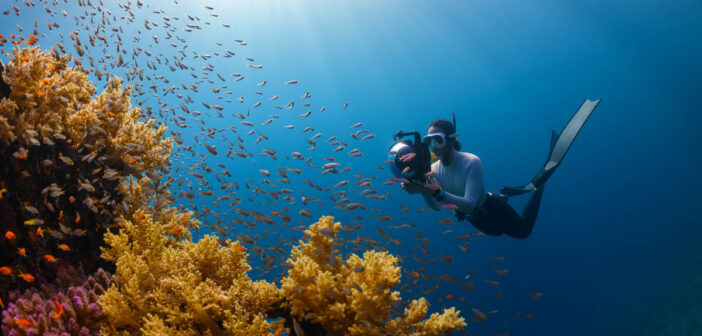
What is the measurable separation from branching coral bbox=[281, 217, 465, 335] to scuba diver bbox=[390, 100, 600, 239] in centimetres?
301

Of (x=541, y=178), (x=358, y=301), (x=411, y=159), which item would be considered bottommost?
(x=358, y=301)

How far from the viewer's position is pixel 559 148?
915cm

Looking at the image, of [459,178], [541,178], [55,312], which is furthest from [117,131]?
[541,178]

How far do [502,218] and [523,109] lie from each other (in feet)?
340

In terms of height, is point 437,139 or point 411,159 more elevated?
point 437,139

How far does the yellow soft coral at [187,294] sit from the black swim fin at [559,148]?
8355mm

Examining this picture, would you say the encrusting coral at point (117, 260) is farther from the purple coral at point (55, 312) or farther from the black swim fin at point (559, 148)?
the black swim fin at point (559, 148)

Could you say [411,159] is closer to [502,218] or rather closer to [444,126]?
[444,126]

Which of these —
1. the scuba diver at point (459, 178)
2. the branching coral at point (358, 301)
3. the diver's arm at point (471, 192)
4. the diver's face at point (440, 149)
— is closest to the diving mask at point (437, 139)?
the scuba diver at point (459, 178)

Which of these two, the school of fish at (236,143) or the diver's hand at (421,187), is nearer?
the diver's hand at (421,187)

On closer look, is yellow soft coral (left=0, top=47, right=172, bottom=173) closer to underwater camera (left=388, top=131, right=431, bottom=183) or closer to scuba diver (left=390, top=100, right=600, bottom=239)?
underwater camera (left=388, top=131, right=431, bottom=183)

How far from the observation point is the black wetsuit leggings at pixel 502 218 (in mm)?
8055

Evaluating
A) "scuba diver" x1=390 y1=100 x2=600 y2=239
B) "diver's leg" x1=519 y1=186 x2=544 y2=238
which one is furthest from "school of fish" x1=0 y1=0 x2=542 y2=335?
"diver's leg" x1=519 y1=186 x2=544 y2=238

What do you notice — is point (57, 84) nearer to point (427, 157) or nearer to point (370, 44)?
point (427, 157)
